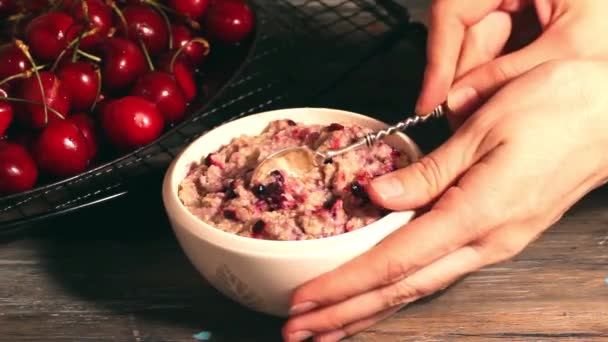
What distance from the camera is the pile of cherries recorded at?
901 mm

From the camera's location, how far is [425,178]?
2.50ft

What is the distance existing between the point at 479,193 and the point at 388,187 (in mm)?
82

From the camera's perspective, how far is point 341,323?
753 millimetres

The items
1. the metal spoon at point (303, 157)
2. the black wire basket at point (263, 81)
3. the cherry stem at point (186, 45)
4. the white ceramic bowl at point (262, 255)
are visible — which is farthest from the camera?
the cherry stem at point (186, 45)

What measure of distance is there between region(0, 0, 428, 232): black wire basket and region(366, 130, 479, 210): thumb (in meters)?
0.27

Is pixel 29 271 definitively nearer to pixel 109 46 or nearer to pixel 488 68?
pixel 109 46

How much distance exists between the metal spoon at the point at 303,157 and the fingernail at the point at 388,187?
0.27 ft

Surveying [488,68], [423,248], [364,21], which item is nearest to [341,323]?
[423,248]

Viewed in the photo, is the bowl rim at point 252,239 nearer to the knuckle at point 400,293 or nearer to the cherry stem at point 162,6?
the knuckle at point 400,293

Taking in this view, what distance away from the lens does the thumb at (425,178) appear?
74 centimetres

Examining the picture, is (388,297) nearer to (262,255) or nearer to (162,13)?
(262,255)

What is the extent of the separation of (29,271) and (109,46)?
0.29 metres

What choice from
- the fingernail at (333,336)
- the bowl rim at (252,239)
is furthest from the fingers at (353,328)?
the bowl rim at (252,239)

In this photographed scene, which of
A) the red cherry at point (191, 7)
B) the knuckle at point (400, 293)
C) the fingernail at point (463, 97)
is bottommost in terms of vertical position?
the knuckle at point (400, 293)
